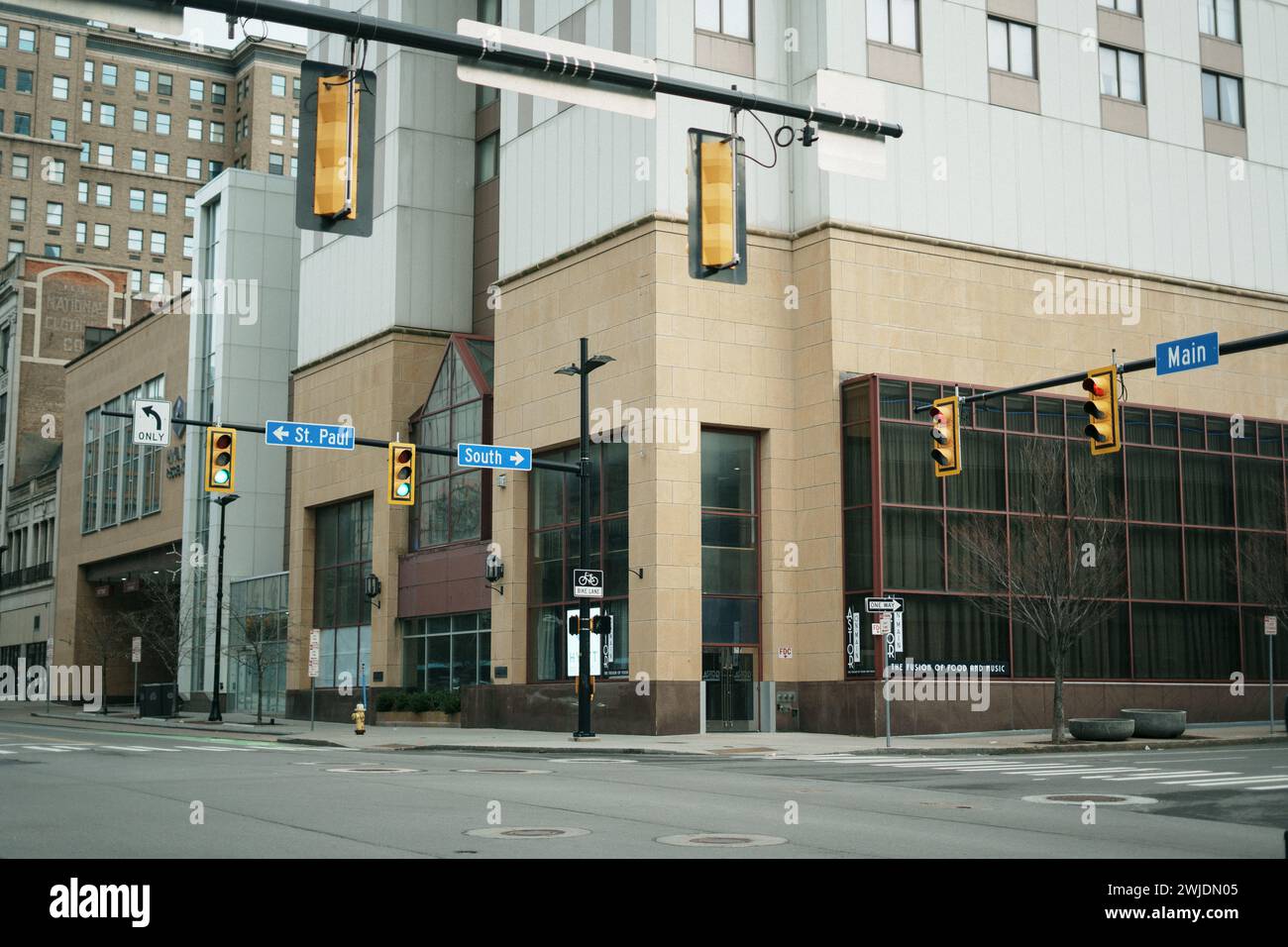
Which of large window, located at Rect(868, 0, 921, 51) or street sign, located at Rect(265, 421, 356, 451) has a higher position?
large window, located at Rect(868, 0, 921, 51)

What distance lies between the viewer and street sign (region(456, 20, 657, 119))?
11.6 meters

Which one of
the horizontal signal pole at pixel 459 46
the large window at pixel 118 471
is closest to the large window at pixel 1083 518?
the horizontal signal pole at pixel 459 46

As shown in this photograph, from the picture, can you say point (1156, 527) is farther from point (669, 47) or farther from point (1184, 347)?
point (1184, 347)

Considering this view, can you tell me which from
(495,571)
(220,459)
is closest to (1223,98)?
(495,571)

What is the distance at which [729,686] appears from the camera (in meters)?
39.2

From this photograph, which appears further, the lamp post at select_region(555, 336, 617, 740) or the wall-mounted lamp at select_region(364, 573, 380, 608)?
the wall-mounted lamp at select_region(364, 573, 380, 608)

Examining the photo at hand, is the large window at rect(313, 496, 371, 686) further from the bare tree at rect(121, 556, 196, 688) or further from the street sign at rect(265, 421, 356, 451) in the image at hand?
the street sign at rect(265, 421, 356, 451)

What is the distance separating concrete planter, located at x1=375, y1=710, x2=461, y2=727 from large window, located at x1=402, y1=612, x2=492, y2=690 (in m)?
1.16

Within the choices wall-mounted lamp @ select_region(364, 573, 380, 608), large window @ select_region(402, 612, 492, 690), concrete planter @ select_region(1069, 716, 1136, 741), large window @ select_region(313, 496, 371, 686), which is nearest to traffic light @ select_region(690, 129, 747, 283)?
concrete planter @ select_region(1069, 716, 1136, 741)

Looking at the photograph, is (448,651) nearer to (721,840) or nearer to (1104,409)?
(1104,409)

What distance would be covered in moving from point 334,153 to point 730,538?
1153 inches

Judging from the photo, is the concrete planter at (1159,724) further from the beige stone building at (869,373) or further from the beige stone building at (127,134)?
the beige stone building at (127,134)

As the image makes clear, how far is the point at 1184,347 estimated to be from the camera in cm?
2134
